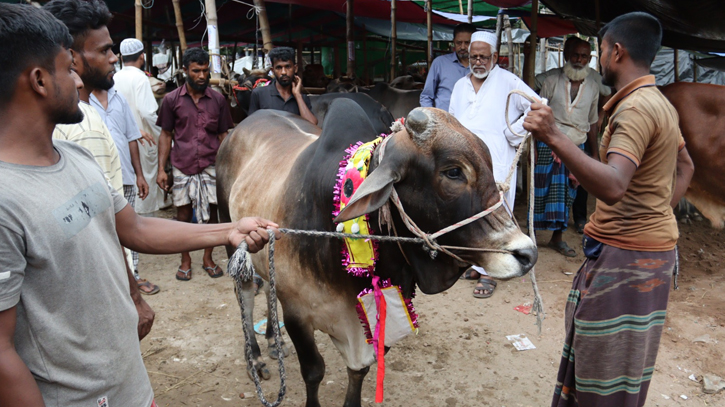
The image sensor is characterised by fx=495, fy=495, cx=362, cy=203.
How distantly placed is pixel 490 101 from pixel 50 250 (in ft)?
12.3

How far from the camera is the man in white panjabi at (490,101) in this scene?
14.0ft

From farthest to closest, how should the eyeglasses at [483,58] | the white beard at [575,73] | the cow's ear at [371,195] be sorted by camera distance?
the white beard at [575,73] → the eyeglasses at [483,58] → the cow's ear at [371,195]

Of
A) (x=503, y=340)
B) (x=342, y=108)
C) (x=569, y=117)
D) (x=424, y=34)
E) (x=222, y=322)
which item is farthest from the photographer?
(x=424, y=34)

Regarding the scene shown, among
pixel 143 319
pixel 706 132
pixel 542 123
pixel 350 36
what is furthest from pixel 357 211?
pixel 350 36

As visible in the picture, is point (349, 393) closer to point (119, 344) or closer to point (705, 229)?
point (119, 344)

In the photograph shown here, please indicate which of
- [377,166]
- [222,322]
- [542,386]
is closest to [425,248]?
[377,166]

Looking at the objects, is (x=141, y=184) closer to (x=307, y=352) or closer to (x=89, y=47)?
(x=89, y=47)

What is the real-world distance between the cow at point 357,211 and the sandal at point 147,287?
158 cm

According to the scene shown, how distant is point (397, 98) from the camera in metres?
7.55

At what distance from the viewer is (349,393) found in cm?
291

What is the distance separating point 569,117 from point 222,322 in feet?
14.2

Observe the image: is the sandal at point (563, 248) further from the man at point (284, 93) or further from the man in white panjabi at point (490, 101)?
the man at point (284, 93)

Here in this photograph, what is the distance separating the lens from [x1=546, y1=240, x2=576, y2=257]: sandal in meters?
5.73

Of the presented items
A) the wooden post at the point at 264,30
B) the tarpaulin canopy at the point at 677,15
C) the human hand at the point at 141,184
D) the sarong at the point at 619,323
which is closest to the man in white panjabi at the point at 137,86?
the human hand at the point at 141,184
